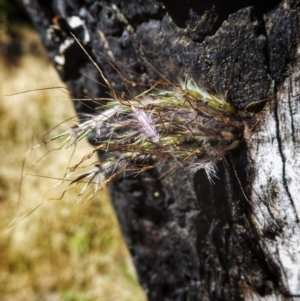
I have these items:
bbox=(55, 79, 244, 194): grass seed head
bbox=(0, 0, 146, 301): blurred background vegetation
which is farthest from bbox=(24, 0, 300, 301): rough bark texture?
bbox=(0, 0, 146, 301): blurred background vegetation

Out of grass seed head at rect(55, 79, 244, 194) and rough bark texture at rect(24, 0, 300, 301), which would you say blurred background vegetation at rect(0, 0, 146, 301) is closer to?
rough bark texture at rect(24, 0, 300, 301)

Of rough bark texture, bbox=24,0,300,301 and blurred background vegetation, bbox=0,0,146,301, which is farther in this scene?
blurred background vegetation, bbox=0,0,146,301

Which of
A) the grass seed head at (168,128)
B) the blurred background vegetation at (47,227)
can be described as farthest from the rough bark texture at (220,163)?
the blurred background vegetation at (47,227)

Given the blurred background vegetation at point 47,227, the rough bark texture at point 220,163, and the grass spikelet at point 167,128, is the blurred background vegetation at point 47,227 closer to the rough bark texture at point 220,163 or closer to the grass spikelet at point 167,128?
the rough bark texture at point 220,163

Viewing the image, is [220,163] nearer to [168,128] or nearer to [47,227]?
[168,128]

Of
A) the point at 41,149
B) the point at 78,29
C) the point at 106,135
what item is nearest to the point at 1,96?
the point at 41,149

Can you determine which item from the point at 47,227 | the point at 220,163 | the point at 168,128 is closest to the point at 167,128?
the point at 168,128

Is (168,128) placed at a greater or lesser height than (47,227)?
lesser
